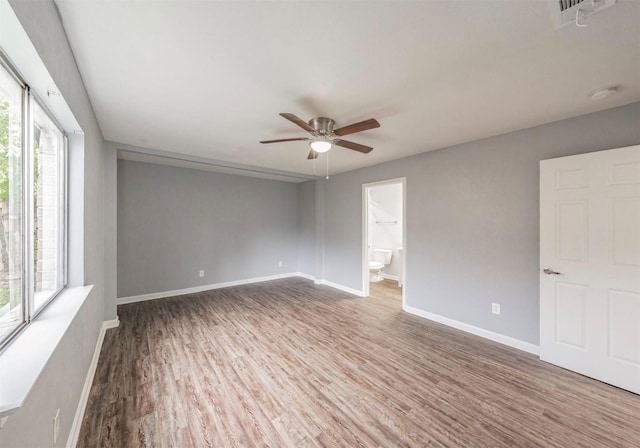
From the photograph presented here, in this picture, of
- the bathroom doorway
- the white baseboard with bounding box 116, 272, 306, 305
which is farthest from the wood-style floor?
the bathroom doorway

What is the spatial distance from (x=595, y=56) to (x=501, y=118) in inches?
35.9

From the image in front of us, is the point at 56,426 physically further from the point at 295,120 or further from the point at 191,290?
the point at 191,290

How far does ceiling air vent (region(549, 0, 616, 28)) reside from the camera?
3.95 ft

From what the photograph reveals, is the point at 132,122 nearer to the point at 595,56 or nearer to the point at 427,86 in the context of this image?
the point at 427,86

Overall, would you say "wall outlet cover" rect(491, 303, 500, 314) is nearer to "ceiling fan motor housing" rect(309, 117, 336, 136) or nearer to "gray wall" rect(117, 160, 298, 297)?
"ceiling fan motor housing" rect(309, 117, 336, 136)

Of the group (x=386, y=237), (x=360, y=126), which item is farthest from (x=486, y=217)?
(x=386, y=237)

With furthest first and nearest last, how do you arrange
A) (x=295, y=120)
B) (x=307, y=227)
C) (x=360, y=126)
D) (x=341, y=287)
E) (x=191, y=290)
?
(x=307, y=227), (x=341, y=287), (x=191, y=290), (x=360, y=126), (x=295, y=120)

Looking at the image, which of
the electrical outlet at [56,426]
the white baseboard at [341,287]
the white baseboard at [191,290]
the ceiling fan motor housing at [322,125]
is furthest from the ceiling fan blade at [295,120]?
the white baseboard at [191,290]

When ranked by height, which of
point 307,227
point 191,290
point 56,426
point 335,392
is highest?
point 307,227

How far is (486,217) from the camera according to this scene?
3072 millimetres

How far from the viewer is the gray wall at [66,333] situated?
96 centimetres

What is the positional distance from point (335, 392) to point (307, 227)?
4.31 m

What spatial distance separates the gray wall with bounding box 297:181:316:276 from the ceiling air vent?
15.7ft

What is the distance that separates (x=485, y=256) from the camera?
3.08 metres
